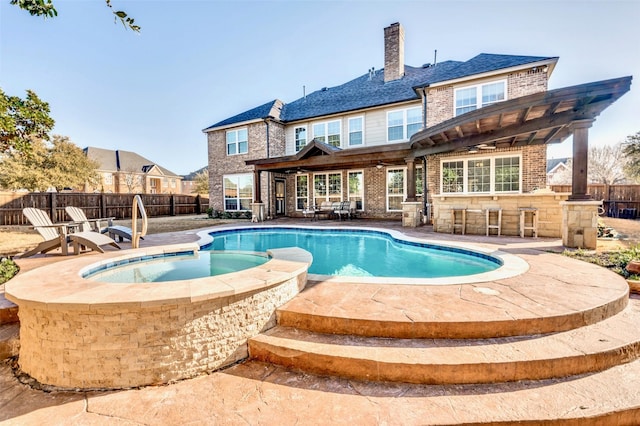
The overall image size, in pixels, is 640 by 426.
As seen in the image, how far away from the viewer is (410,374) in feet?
7.41

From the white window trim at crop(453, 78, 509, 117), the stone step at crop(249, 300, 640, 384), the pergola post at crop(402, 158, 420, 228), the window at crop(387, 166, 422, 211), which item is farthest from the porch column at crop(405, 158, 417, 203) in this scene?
the stone step at crop(249, 300, 640, 384)

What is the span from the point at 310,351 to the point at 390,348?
0.70m

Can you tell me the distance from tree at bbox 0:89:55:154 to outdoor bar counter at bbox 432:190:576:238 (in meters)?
10.7

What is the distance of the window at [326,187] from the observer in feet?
50.3

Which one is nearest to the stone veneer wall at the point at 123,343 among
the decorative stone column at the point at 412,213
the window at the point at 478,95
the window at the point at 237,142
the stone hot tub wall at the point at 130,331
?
the stone hot tub wall at the point at 130,331

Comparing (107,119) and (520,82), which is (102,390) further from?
(107,119)

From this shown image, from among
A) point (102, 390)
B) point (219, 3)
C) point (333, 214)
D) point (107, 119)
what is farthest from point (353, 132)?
point (107, 119)

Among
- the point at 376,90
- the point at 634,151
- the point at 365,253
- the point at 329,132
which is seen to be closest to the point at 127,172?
the point at 329,132

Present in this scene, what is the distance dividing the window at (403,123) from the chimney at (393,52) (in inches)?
114

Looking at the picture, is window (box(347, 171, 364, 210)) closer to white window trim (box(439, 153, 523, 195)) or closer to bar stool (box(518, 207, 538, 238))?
white window trim (box(439, 153, 523, 195))

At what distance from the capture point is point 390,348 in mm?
2480

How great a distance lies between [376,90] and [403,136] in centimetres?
335

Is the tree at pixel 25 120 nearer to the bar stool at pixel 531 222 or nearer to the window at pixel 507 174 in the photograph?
the bar stool at pixel 531 222

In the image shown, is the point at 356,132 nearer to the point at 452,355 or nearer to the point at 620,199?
the point at 452,355
